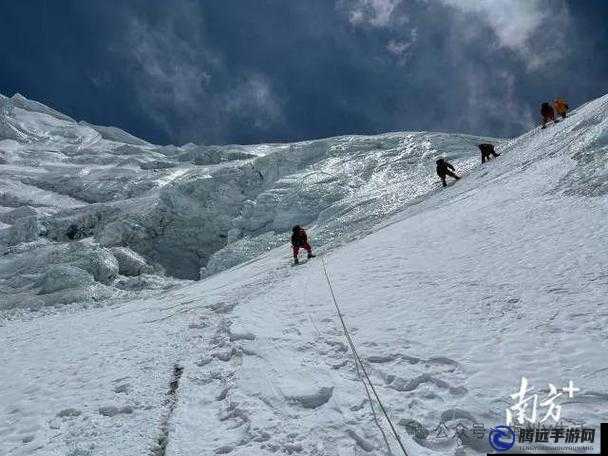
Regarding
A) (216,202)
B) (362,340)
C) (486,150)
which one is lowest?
(362,340)

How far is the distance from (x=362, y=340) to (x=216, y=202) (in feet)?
133

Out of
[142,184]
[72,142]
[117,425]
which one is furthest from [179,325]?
[72,142]

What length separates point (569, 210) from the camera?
529 inches

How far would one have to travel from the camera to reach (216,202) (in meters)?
48.9

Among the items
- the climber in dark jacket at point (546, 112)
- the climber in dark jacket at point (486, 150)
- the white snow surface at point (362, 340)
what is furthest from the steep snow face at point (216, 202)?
the white snow surface at point (362, 340)

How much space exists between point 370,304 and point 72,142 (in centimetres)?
11003

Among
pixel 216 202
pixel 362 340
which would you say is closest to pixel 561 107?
pixel 362 340

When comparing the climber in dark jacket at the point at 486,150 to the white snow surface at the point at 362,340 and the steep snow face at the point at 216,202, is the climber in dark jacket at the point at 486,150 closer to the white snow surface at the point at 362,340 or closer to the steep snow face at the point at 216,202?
the steep snow face at the point at 216,202

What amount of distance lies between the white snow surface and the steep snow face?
750 centimetres

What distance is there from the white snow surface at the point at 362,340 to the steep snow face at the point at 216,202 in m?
7.50

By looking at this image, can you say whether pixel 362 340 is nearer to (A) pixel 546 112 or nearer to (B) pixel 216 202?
(A) pixel 546 112

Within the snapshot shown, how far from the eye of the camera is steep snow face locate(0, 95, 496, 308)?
3198 cm

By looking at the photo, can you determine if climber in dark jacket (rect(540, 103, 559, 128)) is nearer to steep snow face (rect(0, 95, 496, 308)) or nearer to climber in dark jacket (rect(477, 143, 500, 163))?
climber in dark jacket (rect(477, 143, 500, 163))

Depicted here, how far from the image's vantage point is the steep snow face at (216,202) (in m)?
32.0
